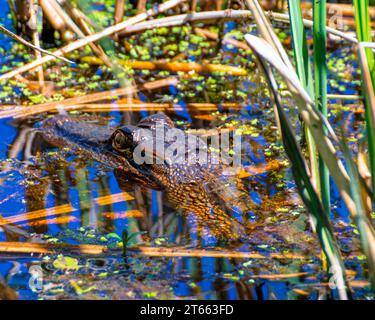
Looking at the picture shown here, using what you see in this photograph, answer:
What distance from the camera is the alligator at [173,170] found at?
3947 mm

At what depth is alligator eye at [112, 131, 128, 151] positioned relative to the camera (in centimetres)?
448

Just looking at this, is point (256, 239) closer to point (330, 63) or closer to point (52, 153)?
point (52, 153)

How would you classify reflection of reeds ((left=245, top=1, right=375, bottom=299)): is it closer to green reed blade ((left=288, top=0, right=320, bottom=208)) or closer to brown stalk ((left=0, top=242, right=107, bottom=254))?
green reed blade ((left=288, top=0, right=320, bottom=208))

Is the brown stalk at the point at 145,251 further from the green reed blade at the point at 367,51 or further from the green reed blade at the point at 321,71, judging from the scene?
the green reed blade at the point at 367,51

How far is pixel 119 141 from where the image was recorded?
4523 mm

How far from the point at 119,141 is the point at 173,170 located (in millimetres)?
497

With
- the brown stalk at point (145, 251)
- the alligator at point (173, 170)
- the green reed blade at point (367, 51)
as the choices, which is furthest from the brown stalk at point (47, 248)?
the green reed blade at point (367, 51)

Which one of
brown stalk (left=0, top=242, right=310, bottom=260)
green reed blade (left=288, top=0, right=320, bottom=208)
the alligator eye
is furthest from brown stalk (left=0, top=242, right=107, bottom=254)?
green reed blade (left=288, top=0, right=320, bottom=208)

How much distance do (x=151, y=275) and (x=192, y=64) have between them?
325 centimetres

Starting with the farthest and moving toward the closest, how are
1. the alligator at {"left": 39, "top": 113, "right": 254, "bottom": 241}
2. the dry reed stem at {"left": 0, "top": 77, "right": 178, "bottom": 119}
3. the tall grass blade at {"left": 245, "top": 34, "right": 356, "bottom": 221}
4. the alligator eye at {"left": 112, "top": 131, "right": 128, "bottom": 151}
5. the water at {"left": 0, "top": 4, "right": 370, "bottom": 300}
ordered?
the dry reed stem at {"left": 0, "top": 77, "right": 178, "bottom": 119}, the alligator eye at {"left": 112, "top": 131, "right": 128, "bottom": 151}, the alligator at {"left": 39, "top": 113, "right": 254, "bottom": 241}, the water at {"left": 0, "top": 4, "right": 370, "bottom": 300}, the tall grass blade at {"left": 245, "top": 34, "right": 356, "bottom": 221}

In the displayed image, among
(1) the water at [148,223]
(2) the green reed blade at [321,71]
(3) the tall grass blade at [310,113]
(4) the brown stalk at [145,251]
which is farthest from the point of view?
(4) the brown stalk at [145,251]

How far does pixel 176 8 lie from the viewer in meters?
Result: 6.51

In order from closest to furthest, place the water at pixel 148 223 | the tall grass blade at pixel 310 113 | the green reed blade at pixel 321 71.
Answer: the tall grass blade at pixel 310 113 < the green reed blade at pixel 321 71 < the water at pixel 148 223

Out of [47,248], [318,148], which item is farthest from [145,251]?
[318,148]
